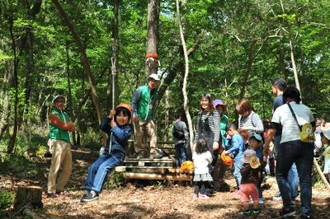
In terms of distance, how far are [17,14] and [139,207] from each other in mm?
8253

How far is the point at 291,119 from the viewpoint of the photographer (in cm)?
521

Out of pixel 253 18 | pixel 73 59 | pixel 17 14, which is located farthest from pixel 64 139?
pixel 73 59

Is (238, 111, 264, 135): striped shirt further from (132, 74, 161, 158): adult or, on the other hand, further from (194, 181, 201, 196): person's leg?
(132, 74, 161, 158): adult

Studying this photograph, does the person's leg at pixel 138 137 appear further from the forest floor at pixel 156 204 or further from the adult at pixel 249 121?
the adult at pixel 249 121

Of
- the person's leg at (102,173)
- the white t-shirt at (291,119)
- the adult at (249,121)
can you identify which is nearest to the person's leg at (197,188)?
the adult at (249,121)

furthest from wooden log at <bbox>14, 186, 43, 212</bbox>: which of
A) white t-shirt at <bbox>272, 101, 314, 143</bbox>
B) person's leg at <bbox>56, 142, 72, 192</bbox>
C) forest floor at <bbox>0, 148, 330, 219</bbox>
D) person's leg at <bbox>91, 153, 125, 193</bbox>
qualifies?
white t-shirt at <bbox>272, 101, 314, 143</bbox>

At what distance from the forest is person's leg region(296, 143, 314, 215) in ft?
14.3

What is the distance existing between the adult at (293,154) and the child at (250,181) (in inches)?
14.5

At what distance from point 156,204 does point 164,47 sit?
11.1m

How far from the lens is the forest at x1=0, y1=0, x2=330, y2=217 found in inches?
452

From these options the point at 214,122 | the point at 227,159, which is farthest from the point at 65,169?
the point at 227,159

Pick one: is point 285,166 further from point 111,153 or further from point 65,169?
point 65,169

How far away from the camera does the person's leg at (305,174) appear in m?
5.04

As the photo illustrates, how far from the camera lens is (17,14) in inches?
456
